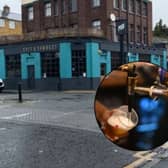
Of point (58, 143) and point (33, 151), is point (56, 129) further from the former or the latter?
point (33, 151)

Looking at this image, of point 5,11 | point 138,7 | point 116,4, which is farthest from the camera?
point 5,11

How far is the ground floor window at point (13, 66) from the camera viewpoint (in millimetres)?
41344

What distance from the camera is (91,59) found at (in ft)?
120

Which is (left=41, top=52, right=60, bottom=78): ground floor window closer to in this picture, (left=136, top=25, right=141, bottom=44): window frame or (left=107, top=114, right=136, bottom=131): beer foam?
(left=136, top=25, right=141, bottom=44): window frame

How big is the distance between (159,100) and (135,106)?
0.60 feet

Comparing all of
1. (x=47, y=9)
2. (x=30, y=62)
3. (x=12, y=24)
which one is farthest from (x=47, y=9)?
(x=12, y=24)

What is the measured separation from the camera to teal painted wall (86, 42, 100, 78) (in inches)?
1437

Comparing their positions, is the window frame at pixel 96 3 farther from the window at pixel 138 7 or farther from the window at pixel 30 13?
the window at pixel 30 13

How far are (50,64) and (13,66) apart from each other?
5.03 m

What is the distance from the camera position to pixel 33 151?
815 centimetres

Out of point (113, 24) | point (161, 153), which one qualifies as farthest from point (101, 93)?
point (113, 24)

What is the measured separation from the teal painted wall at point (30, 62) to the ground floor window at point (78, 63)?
353cm

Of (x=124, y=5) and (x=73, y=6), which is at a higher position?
(x=124, y=5)

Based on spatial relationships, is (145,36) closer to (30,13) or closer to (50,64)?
(30,13)
